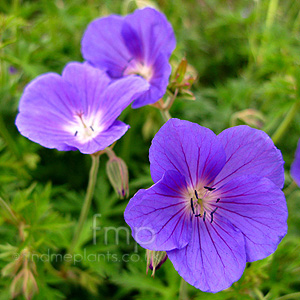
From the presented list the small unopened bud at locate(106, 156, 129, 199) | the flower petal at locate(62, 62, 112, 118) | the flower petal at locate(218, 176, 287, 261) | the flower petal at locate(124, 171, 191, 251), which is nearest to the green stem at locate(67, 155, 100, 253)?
the small unopened bud at locate(106, 156, 129, 199)

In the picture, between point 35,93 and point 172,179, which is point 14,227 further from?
point 172,179

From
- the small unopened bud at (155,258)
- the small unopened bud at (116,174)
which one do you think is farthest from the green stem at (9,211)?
the small unopened bud at (155,258)

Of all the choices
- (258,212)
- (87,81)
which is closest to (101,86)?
(87,81)

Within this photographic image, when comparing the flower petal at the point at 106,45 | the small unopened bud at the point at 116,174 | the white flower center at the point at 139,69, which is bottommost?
the small unopened bud at the point at 116,174

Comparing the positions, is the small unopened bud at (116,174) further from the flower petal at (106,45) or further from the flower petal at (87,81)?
the flower petal at (106,45)

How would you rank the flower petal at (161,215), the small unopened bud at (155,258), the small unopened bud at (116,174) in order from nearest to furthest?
the flower petal at (161,215)
the small unopened bud at (155,258)
the small unopened bud at (116,174)

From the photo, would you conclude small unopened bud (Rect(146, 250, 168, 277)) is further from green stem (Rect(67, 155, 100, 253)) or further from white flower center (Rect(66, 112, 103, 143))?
white flower center (Rect(66, 112, 103, 143))

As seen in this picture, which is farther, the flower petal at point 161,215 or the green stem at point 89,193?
the green stem at point 89,193
